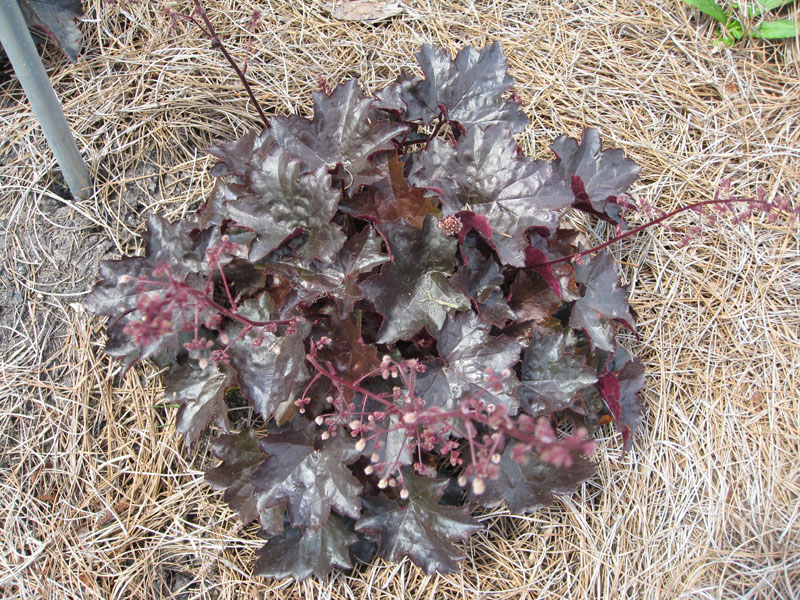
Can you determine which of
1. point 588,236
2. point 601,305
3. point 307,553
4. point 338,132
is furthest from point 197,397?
point 588,236

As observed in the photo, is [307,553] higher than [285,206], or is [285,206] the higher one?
[285,206]

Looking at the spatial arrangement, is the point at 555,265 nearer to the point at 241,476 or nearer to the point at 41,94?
the point at 241,476

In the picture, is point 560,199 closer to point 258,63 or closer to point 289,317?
point 289,317

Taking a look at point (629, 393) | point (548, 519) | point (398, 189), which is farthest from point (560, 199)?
point (548, 519)

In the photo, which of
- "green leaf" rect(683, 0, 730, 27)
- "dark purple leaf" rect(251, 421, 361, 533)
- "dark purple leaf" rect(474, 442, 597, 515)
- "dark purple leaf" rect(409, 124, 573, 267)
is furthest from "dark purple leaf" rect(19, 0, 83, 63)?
"green leaf" rect(683, 0, 730, 27)

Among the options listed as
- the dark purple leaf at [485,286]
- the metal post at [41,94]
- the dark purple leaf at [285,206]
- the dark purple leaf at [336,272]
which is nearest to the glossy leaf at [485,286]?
the dark purple leaf at [485,286]
